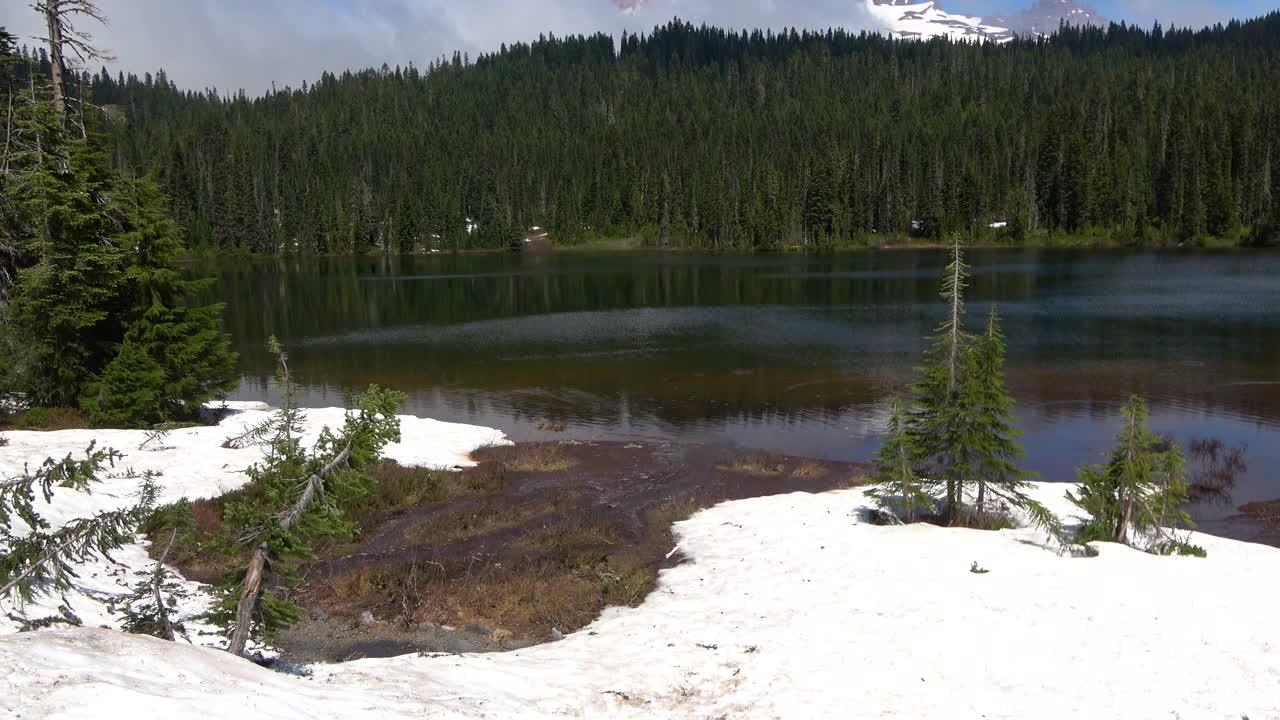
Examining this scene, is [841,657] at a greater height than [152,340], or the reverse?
[152,340]

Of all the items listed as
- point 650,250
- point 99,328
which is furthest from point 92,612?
point 650,250

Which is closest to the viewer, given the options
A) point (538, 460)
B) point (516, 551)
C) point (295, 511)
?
point (295, 511)

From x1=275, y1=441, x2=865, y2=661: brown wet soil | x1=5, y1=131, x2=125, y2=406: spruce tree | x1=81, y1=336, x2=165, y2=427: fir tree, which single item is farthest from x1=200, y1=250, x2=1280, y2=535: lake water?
x1=5, y1=131, x2=125, y2=406: spruce tree

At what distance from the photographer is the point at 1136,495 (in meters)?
13.6

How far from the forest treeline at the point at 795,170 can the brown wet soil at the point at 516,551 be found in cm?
11194

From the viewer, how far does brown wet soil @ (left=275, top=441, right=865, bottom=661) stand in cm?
1174

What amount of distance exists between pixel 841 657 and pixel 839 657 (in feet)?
0.08

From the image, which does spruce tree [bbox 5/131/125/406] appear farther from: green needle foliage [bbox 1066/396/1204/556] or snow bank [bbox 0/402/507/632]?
green needle foliage [bbox 1066/396/1204/556]

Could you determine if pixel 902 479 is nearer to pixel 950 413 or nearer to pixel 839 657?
pixel 950 413

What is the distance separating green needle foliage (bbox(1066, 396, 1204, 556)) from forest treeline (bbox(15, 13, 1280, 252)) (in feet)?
370

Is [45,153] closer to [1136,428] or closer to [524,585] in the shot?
[524,585]

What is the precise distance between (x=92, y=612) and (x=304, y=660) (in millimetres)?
2513

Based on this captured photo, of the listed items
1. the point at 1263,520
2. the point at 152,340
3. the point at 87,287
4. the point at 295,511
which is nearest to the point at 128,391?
the point at 152,340

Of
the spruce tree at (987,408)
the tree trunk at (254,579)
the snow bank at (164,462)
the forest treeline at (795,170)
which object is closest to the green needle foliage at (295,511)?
the tree trunk at (254,579)
